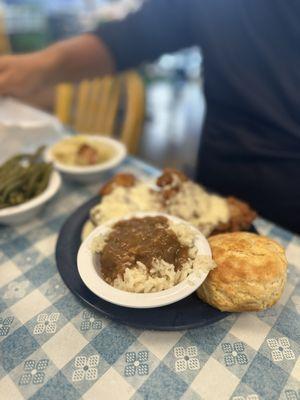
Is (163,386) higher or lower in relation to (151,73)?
higher

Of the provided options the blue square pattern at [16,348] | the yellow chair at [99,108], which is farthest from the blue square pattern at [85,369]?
the yellow chair at [99,108]

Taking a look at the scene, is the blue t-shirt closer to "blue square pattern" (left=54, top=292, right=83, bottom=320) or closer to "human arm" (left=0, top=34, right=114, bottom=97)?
"human arm" (left=0, top=34, right=114, bottom=97)

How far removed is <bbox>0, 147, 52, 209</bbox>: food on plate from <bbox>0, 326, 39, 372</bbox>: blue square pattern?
0.46m

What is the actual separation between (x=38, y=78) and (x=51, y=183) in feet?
2.04

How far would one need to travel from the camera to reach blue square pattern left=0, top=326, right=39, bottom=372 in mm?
692

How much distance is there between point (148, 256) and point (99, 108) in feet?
5.21

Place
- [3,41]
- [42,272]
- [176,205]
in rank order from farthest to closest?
[3,41]
[176,205]
[42,272]

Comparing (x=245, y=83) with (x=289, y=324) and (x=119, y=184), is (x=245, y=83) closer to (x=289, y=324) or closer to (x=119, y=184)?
(x=119, y=184)

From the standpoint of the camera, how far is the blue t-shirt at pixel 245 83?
1.19 metres

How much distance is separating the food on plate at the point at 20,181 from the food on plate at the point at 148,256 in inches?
→ 16.5

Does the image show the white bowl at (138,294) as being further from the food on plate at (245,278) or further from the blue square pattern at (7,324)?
the blue square pattern at (7,324)

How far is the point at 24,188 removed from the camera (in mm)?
1112

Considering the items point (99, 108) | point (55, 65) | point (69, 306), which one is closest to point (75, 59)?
point (55, 65)

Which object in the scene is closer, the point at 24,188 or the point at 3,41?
the point at 24,188
